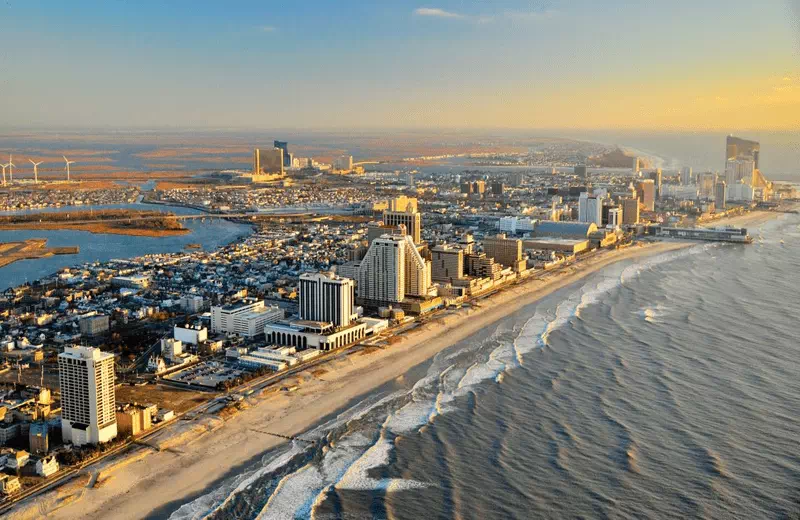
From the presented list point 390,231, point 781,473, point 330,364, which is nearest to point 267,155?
point 390,231

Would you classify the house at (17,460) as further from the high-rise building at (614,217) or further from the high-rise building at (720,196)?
the high-rise building at (720,196)

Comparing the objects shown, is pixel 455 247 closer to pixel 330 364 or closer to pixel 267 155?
pixel 330 364

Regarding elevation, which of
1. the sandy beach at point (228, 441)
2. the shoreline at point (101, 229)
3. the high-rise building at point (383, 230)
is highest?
the high-rise building at point (383, 230)

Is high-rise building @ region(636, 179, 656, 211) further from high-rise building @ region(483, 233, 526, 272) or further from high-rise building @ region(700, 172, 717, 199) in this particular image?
high-rise building @ region(483, 233, 526, 272)

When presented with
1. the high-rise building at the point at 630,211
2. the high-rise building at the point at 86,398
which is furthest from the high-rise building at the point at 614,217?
the high-rise building at the point at 86,398

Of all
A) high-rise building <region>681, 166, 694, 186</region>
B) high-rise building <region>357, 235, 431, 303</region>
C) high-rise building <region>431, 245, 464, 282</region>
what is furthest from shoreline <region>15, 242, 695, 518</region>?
high-rise building <region>681, 166, 694, 186</region>

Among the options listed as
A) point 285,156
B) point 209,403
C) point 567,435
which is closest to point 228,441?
point 209,403

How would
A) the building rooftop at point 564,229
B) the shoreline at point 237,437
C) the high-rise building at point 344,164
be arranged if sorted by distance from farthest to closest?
the high-rise building at point 344,164, the building rooftop at point 564,229, the shoreline at point 237,437
